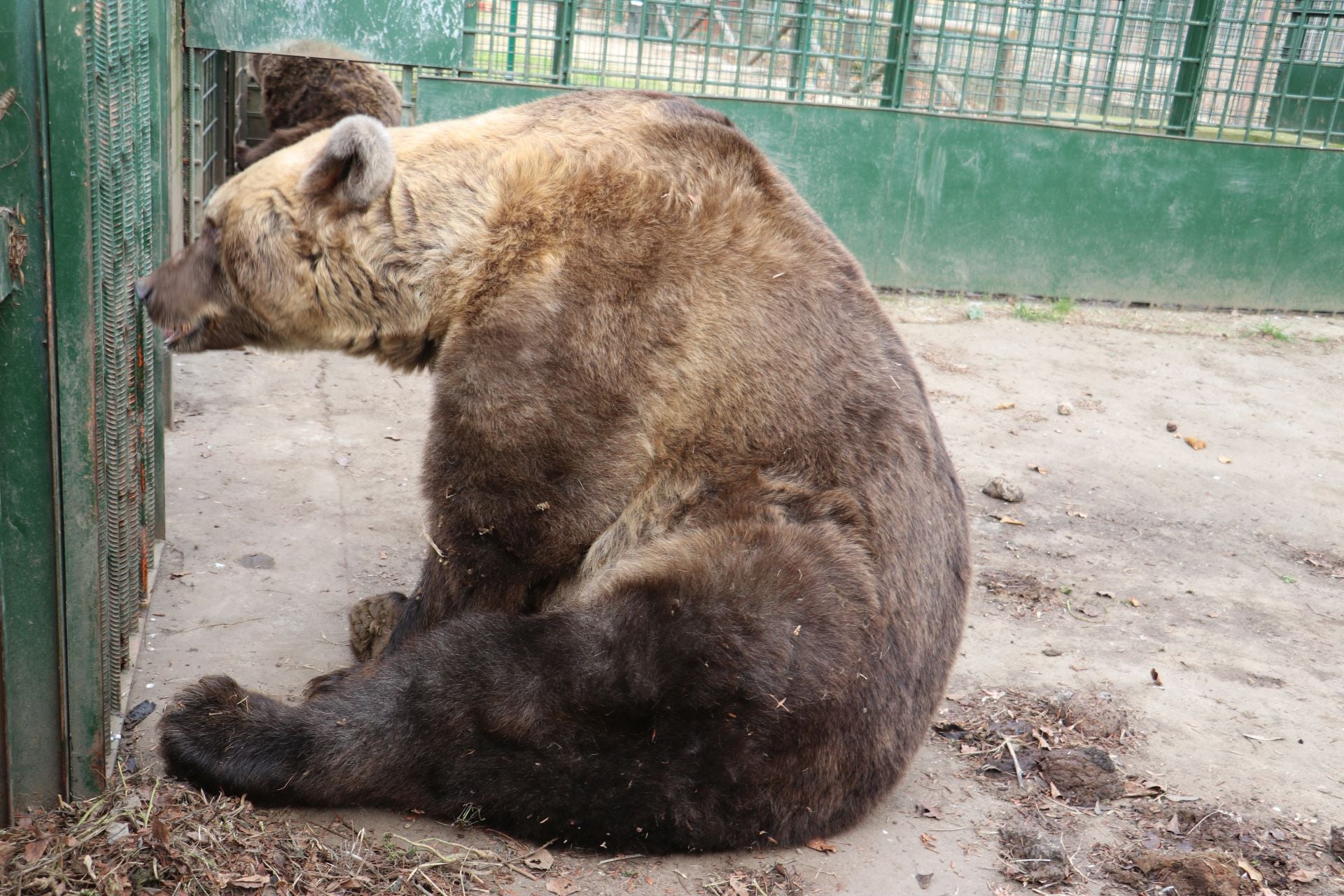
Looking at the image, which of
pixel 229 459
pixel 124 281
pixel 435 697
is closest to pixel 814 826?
pixel 435 697

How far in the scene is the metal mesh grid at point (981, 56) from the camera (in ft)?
32.1

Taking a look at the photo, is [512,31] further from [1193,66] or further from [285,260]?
[285,260]

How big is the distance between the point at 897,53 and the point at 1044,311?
8.29ft

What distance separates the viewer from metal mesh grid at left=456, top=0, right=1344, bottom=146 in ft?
32.1

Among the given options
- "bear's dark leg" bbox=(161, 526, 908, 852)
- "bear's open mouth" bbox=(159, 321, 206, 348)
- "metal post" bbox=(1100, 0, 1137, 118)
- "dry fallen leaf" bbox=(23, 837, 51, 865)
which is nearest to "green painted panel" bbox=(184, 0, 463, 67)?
"bear's open mouth" bbox=(159, 321, 206, 348)

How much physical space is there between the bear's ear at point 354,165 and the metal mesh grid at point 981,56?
248 inches

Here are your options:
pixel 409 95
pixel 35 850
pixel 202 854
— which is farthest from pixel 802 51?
pixel 35 850

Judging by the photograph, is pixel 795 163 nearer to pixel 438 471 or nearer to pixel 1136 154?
pixel 1136 154

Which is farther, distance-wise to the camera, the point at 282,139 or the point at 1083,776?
the point at 282,139

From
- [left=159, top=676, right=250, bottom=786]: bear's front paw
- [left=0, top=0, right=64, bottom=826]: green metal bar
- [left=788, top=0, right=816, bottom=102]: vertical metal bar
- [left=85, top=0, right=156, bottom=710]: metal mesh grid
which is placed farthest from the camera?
[left=788, top=0, right=816, bottom=102]: vertical metal bar

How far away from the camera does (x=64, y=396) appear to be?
109 inches

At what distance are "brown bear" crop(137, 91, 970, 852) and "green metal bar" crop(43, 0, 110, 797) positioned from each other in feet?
0.99

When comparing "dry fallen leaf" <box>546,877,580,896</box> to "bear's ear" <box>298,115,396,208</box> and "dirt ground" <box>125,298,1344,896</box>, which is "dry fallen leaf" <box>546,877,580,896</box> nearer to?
"dirt ground" <box>125,298,1344,896</box>

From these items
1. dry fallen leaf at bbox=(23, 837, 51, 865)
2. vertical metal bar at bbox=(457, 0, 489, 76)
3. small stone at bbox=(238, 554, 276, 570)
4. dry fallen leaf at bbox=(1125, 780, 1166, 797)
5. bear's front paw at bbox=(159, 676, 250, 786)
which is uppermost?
vertical metal bar at bbox=(457, 0, 489, 76)
